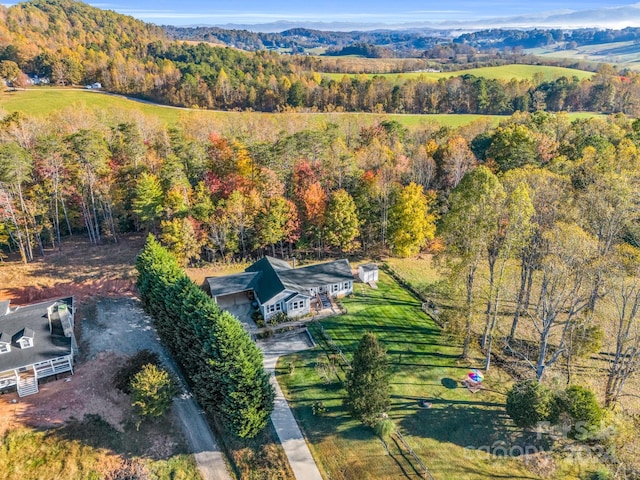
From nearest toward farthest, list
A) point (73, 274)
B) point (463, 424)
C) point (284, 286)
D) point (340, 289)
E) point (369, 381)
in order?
point (369, 381) → point (463, 424) → point (284, 286) → point (340, 289) → point (73, 274)

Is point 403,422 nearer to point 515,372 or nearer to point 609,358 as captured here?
point 515,372

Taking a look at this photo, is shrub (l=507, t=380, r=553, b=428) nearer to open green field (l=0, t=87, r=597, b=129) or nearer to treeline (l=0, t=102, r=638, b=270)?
treeline (l=0, t=102, r=638, b=270)

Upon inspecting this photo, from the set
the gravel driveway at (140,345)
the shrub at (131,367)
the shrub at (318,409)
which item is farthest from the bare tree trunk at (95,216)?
the shrub at (318,409)

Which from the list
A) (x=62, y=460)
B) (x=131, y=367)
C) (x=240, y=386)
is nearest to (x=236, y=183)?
(x=131, y=367)

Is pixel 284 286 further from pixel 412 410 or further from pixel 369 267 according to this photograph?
pixel 412 410

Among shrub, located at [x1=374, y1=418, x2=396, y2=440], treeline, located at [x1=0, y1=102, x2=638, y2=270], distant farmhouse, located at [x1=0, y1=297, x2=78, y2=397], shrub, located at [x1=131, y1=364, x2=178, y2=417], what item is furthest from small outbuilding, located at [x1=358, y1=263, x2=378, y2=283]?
distant farmhouse, located at [x1=0, y1=297, x2=78, y2=397]
